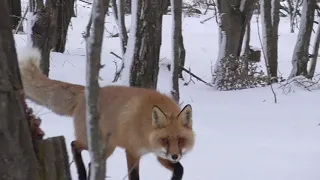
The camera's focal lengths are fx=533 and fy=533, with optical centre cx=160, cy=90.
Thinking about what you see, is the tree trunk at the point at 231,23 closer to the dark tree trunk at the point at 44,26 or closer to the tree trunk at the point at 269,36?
the tree trunk at the point at 269,36

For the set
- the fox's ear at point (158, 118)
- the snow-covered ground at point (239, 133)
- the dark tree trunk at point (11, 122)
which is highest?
the dark tree trunk at point (11, 122)

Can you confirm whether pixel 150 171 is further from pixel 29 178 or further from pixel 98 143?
pixel 98 143

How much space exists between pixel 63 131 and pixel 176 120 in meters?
2.26

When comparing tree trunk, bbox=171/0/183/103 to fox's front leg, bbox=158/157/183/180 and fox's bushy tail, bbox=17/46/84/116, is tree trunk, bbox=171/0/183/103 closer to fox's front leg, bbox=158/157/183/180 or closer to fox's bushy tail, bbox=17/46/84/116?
fox's bushy tail, bbox=17/46/84/116

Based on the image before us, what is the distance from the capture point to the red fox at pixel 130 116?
382 centimetres

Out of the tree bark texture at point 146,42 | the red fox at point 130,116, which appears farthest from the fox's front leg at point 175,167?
the tree bark texture at point 146,42

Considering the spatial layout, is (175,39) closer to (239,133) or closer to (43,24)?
(43,24)

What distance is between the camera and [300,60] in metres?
12.2

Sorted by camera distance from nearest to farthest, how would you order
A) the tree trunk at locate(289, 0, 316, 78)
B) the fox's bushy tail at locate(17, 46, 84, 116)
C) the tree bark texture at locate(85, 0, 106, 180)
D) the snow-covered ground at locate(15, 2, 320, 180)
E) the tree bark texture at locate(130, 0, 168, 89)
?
the tree bark texture at locate(85, 0, 106, 180) < the fox's bushy tail at locate(17, 46, 84, 116) < the snow-covered ground at locate(15, 2, 320, 180) < the tree bark texture at locate(130, 0, 168, 89) < the tree trunk at locate(289, 0, 316, 78)

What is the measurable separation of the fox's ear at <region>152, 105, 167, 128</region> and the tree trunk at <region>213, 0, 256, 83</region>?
309 inches

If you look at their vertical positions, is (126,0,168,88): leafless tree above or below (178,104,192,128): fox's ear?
above

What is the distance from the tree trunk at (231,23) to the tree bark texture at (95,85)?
10.1 m

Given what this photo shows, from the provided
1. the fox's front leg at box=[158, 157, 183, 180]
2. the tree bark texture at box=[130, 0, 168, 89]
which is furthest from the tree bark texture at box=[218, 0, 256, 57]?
the fox's front leg at box=[158, 157, 183, 180]

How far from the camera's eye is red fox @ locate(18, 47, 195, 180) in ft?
12.5
